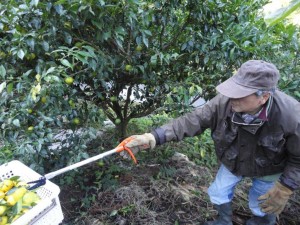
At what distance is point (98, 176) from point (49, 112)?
120 cm

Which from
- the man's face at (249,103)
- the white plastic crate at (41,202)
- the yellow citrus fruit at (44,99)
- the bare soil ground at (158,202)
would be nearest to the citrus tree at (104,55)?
the yellow citrus fruit at (44,99)

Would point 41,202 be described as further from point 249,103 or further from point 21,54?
point 249,103

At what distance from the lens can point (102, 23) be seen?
215 cm

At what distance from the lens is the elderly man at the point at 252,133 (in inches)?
79.2

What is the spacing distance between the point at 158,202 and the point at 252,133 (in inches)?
50.7

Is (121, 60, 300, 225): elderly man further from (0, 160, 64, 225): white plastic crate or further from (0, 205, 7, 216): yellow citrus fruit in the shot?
(0, 205, 7, 216): yellow citrus fruit

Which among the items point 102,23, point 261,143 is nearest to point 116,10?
point 102,23

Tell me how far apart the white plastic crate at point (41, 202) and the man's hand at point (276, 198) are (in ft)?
4.88

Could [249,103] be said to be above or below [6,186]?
above

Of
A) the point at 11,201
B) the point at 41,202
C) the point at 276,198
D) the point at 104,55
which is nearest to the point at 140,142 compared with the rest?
the point at 104,55

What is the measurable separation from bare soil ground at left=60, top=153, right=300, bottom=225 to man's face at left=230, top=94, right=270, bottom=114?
51.7 inches

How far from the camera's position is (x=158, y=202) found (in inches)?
122

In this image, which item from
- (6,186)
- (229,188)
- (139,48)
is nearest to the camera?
(6,186)

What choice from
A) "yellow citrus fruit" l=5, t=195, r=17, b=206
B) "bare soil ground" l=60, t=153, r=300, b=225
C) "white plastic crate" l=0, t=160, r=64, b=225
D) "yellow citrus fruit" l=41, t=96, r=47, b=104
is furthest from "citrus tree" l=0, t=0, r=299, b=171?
"bare soil ground" l=60, t=153, r=300, b=225
